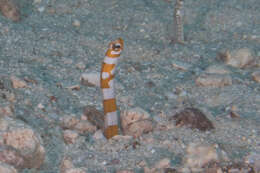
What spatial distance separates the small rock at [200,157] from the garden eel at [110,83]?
66 cm

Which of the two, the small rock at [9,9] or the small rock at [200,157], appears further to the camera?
the small rock at [9,9]

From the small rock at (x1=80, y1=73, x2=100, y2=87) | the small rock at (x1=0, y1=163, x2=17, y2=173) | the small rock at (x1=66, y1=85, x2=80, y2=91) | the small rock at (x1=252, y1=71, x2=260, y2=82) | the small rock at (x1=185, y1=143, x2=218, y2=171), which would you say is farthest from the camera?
the small rock at (x1=252, y1=71, x2=260, y2=82)

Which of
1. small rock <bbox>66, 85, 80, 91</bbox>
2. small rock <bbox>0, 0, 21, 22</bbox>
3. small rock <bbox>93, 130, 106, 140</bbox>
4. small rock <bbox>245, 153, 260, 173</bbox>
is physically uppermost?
small rock <bbox>0, 0, 21, 22</bbox>

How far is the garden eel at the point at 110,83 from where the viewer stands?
2.47 m

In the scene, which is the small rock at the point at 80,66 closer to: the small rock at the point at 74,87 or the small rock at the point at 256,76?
the small rock at the point at 74,87

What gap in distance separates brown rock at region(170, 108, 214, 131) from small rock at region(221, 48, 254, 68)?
154 cm

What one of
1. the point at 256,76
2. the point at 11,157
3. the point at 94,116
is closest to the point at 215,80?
the point at 256,76

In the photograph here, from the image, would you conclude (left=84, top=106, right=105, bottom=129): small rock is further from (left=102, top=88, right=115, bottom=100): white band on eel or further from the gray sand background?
(left=102, top=88, right=115, bottom=100): white band on eel

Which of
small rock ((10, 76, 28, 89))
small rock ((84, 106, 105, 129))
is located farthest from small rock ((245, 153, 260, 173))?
Answer: small rock ((10, 76, 28, 89))

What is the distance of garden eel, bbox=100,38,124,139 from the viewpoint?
247cm

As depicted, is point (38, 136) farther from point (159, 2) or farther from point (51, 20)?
point (159, 2)

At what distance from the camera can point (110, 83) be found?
2.59m

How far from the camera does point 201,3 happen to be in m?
6.06

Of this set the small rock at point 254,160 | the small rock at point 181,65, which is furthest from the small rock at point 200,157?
the small rock at point 181,65
